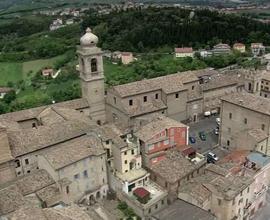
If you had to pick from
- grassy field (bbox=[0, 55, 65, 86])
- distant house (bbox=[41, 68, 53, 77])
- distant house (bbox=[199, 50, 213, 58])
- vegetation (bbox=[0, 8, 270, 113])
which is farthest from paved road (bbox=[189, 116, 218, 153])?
grassy field (bbox=[0, 55, 65, 86])

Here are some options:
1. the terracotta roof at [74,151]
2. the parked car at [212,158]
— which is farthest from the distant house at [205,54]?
the terracotta roof at [74,151]

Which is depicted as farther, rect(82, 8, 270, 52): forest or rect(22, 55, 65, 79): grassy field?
rect(82, 8, 270, 52): forest

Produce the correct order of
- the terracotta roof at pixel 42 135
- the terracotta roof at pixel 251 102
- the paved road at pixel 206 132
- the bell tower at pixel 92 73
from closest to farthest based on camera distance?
the terracotta roof at pixel 42 135
the terracotta roof at pixel 251 102
the paved road at pixel 206 132
the bell tower at pixel 92 73

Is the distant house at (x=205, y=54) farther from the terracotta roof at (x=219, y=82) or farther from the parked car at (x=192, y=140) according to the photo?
the parked car at (x=192, y=140)

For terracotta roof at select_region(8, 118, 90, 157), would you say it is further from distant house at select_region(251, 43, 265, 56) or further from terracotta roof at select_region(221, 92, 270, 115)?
distant house at select_region(251, 43, 265, 56)

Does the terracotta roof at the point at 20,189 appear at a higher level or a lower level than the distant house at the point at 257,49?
higher

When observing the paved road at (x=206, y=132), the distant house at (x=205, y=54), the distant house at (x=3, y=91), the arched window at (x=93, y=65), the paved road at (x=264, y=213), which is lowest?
the distant house at (x=3, y=91)
